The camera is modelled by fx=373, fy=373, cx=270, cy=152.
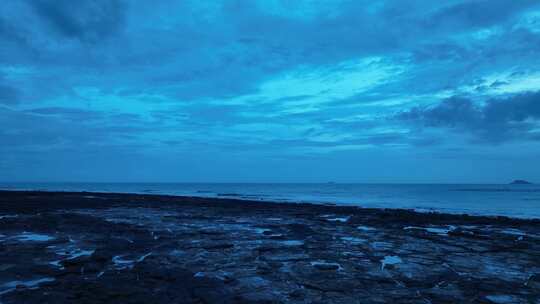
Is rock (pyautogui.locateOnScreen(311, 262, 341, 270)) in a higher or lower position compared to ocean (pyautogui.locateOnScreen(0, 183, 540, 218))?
lower

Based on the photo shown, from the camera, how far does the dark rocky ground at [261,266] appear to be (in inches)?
309

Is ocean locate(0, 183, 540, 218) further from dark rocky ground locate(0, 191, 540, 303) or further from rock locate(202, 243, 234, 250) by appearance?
rock locate(202, 243, 234, 250)

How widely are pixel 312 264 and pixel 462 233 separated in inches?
444

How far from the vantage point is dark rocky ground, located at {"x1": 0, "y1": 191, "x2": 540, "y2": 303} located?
7840 mm

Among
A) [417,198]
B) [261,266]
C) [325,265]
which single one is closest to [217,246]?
[261,266]

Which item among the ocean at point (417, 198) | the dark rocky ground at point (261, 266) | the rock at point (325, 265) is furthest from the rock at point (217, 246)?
the ocean at point (417, 198)

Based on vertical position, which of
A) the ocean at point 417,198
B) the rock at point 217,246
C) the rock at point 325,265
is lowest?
the rock at point 325,265

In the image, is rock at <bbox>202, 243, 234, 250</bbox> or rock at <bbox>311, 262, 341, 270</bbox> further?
rock at <bbox>202, 243, 234, 250</bbox>

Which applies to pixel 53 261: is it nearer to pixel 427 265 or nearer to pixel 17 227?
pixel 17 227

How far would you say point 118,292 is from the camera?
25.2 ft

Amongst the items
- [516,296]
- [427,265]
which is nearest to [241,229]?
[427,265]

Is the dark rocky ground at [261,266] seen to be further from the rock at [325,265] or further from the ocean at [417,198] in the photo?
the ocean at [417,198]

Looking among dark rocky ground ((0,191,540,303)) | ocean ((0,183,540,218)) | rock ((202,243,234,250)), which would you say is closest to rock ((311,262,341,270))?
dark rocky ground ((0,191,540,303))

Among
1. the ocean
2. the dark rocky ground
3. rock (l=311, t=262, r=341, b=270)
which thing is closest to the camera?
the dark rocky ground
